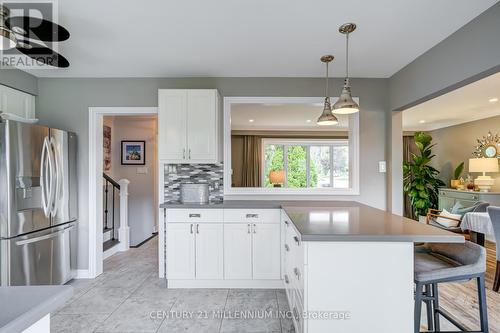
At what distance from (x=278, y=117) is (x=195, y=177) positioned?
3.18m

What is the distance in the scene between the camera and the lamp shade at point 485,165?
5148mm

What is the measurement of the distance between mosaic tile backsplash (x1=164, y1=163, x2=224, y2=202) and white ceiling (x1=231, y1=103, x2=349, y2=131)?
1.63 meters

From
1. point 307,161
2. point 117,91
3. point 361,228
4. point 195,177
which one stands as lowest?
point 361,228

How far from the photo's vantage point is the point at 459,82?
2207 millimetres

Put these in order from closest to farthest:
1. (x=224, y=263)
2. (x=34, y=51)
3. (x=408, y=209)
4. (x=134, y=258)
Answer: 1. (x=34, y=51)
2. (x=224, y=263)
3. (x=134, y=258)
4. (x=408, y=209)

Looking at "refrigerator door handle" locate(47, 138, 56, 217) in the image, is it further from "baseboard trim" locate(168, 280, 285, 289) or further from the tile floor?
"baseboard trim" locate(168, 280, 285, 289)

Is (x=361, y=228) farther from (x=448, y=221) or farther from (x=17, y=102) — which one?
(x=17, y=102)

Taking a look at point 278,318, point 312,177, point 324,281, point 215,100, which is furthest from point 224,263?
point 312,177

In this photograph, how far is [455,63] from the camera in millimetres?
2240

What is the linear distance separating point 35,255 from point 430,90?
411 centimetres

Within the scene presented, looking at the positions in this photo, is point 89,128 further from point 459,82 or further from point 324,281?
point 459,82

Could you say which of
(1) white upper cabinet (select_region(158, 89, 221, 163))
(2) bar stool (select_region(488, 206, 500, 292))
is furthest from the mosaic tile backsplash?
(2) bar stool (select_region(488, 206, 500, 292))

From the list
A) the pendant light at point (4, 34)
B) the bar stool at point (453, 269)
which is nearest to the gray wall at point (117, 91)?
the pendant light at point (4, 34)

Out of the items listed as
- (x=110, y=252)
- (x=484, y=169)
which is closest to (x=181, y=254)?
(x=110, y=252)
